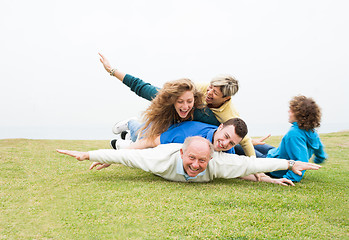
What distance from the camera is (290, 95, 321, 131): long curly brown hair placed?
5371mm

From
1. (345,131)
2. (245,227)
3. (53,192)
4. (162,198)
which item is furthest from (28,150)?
(345,131)

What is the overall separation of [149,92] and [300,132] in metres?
2.91

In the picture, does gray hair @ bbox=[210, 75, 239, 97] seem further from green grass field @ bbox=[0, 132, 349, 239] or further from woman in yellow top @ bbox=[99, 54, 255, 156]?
green grass field @ bbox=[0, 132, 349, 239]

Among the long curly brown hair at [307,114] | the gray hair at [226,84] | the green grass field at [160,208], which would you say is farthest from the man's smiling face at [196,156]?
the long curly brown hair at [307,114]

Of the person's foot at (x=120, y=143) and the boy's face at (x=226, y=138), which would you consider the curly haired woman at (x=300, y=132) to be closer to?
the boy's face at (x=226, y=138)

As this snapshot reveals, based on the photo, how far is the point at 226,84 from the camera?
5152 mm

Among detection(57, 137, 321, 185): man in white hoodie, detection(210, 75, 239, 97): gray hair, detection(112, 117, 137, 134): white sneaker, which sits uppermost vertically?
detection(210, 75, 239, 97): gray hair

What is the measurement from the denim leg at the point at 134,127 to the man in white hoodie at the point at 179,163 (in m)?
1.67

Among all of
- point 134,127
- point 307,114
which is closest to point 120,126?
point 134,127

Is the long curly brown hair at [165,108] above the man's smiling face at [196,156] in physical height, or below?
above

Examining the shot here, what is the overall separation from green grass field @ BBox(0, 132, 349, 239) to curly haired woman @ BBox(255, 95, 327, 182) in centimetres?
49

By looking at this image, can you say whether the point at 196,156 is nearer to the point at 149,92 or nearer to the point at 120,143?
the point at 149,92

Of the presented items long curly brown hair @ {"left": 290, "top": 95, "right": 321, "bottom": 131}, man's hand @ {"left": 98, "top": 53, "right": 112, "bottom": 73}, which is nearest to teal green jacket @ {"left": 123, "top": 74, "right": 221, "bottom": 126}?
man's hand @ {"left": 98, "top": 53, "right": 112, "bottom": 73}

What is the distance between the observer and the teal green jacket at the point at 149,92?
5.63m
